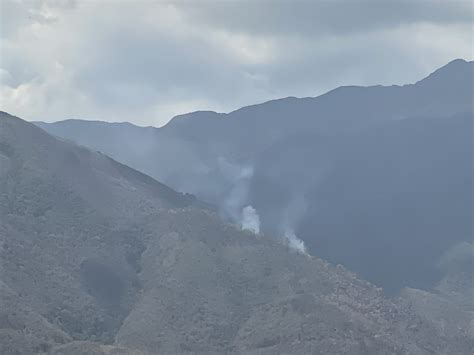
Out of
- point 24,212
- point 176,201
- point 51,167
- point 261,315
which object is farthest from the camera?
point 176,201

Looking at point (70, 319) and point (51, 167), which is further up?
point (51, 167)

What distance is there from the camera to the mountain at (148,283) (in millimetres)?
128500

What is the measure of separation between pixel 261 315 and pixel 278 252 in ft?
64.6

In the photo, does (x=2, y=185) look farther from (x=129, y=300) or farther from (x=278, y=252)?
(x=278, y=252)

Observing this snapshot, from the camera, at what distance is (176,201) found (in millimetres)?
190000

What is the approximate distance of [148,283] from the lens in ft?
481

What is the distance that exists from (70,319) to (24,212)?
26660mm

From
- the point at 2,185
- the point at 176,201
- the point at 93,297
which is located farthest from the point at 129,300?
the point at 176,201

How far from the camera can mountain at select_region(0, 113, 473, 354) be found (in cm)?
12850

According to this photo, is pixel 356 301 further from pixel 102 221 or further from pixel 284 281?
pixel 102 221

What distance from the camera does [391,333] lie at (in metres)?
140

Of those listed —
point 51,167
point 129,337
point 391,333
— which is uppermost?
point 51,167

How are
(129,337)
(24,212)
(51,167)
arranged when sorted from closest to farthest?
1. (129,337)
2. (24,212)
3. (51,167)

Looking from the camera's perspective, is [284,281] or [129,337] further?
[284,281]
